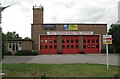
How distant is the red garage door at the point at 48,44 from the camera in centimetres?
5156

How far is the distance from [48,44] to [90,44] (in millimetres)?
7781

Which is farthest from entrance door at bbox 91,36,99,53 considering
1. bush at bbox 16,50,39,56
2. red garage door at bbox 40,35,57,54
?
bush at bbox 16,50,39,56

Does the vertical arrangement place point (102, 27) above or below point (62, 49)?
above

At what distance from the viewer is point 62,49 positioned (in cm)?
5162

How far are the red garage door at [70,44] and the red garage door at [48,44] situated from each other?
5.48 feet

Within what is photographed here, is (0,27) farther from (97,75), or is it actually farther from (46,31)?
(46,31)

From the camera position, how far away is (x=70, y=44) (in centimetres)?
5203

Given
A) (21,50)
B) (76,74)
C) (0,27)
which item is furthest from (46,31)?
(0,27)

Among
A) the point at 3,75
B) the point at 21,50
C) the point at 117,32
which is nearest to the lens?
the point at 3,75

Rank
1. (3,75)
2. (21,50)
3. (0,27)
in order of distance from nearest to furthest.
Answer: (0,27) < (3,75) < (21,50)

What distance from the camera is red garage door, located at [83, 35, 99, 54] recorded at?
51.9m

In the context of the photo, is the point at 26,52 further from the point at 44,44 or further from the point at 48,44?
the point at 48,44

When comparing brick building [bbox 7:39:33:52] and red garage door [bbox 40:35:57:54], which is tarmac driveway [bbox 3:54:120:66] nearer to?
brick building [bbox 7:39:33:52]

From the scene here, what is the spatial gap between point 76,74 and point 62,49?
36.2 meters
